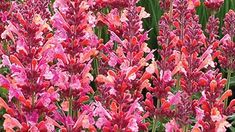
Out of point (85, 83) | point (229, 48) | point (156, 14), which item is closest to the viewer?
point (85, 83)

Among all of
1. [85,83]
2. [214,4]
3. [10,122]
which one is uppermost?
[214,4]

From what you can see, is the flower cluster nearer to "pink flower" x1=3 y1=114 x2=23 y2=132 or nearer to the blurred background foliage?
"pink flower" x1=3 y1=114 x2=23 y2=132

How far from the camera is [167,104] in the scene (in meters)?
3.37

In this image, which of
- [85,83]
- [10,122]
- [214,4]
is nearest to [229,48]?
[214,4]

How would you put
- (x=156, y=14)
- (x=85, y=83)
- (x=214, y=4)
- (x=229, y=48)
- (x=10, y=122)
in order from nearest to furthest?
1. (x=10, y=122)
2. (x=85, y=83)
3. (x=229, y=48)
4. (x=214, y=4)
5. (x=156, y=14)

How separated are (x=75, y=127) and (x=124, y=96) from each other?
34 centimetres

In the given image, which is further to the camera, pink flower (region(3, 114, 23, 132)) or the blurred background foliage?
the blurred background foliage

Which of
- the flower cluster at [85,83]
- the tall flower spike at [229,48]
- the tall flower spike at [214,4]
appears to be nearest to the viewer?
the flower cluster at [85,83]

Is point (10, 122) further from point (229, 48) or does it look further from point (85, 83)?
point (229, 48)

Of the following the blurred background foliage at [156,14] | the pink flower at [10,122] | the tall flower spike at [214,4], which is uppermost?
the tall flower spike at [214,4]

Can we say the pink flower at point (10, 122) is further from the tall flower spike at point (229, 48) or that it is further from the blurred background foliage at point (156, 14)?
the blurred background foliage at point (156, 14)

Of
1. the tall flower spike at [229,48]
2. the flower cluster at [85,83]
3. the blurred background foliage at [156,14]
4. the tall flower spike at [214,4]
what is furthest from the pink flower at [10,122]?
the blurred background foliage at [156,14]

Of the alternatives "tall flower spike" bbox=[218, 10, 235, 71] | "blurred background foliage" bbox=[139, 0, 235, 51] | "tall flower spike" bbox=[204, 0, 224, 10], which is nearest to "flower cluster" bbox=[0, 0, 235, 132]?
"tall flower spike" bbox=[218, 10, 235, 71]

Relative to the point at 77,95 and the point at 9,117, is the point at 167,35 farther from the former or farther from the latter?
the point at 9,117
